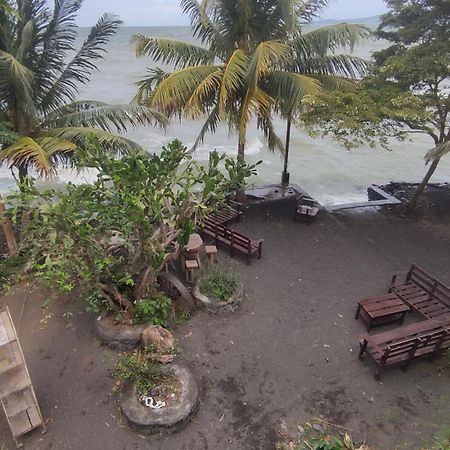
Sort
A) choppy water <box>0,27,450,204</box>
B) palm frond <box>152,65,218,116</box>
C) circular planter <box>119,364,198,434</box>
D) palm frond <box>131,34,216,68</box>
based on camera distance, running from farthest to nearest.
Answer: choppy water <box>0,27,450,204</box>
palm frond <box>131,34,216,68</box>
palm frond <box>152,65,218,116</box>
circular planter <box>119,364,198,434</box>

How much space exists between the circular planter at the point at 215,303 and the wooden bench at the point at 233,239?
177cm

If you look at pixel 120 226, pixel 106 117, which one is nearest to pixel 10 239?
pixel 106 117

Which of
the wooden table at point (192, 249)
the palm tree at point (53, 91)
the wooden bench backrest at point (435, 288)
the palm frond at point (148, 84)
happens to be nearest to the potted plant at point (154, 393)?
the wooden table at point (192, 249)

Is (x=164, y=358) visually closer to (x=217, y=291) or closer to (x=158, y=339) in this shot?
(x=158, y=339)

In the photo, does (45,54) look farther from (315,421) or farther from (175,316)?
(315,421)

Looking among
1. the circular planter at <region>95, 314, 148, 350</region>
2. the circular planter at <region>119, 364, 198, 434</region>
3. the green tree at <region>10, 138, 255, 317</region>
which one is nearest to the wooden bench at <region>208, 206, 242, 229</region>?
the green tree at <region>10, 138, 255, 317</region>

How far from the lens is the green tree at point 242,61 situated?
9977 mm

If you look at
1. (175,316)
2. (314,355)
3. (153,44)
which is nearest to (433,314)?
(314,355)

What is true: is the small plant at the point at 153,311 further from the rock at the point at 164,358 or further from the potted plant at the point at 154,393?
the rock at the point at 164,358

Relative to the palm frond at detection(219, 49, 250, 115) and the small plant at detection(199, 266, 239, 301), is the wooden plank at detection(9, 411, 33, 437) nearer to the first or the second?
the small plant at detection(199, 266, 239, 301)

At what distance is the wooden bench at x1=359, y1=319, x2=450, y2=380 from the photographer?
679cm

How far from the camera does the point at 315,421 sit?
6.29 meters

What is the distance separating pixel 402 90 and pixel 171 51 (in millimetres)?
6613

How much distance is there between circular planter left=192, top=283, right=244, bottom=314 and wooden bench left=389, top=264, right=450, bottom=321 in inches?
139
